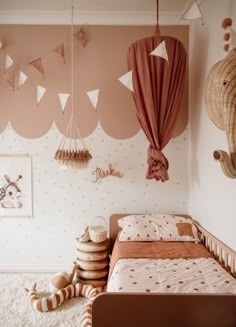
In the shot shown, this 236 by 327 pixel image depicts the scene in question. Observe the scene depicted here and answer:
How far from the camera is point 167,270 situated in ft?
5.93

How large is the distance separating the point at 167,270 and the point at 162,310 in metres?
0.55

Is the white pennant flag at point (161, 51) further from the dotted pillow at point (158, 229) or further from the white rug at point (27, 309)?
the white rug at point (27, 309)

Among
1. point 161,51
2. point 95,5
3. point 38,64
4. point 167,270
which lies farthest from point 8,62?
point 167,270

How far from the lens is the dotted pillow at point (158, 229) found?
2463 mm

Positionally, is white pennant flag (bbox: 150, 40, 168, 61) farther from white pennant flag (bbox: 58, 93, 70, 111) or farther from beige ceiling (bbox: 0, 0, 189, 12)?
white pennant flag (bbox: 58, 93, 70, 111)

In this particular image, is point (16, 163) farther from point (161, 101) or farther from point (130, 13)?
point (130, 13)

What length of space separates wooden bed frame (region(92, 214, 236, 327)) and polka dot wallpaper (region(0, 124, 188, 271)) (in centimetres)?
167

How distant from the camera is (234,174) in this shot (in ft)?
5.28

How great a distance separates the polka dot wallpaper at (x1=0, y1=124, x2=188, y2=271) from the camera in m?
2.93

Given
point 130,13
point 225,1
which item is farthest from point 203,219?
point 130,13

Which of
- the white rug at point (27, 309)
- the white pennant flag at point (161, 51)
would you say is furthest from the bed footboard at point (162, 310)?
the white pennant flag at point (161, 51)

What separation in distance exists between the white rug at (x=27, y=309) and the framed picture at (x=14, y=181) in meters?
0.72

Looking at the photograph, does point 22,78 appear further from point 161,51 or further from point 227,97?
point 227,97

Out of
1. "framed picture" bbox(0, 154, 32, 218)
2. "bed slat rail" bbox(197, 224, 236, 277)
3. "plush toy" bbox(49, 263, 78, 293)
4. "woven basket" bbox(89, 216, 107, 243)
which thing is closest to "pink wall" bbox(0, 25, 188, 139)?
"framed picture" bbox(0, 154, 32, 218)
